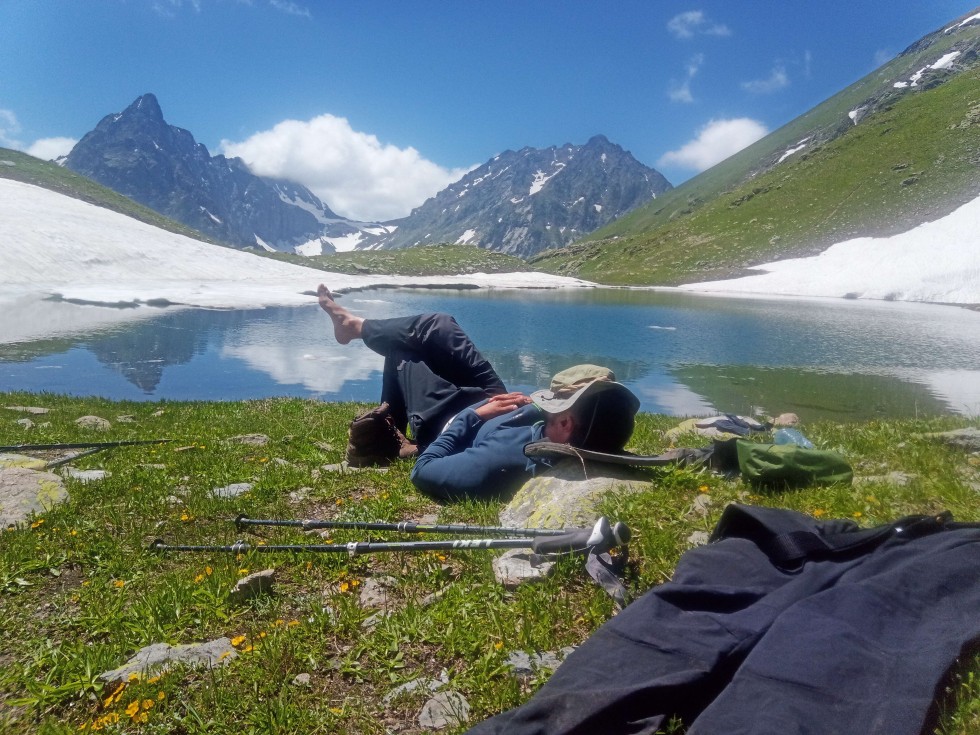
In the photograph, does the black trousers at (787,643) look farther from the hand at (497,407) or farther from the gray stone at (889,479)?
the hand at (497,407)

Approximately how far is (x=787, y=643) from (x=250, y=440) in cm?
893

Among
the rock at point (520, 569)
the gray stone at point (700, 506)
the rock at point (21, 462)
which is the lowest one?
the rock at point (21, 462)

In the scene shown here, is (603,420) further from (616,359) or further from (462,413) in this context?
(616,359)

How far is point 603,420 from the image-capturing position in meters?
4.97

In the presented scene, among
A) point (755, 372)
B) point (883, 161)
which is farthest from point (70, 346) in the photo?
point (883, 161)

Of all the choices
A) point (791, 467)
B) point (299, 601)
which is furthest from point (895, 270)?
point (299, 601)

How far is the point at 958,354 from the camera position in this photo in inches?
1203

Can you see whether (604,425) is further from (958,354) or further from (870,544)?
(958,354)

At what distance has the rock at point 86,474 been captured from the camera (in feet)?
21.0

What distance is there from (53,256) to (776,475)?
73.8 metres

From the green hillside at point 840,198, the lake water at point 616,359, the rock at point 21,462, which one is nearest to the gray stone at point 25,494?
the rock at point 21,462

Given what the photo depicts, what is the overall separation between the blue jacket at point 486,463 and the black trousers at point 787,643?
2502mm

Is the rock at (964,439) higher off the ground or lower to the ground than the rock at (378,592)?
higher

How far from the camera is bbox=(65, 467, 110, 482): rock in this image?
6.39m
